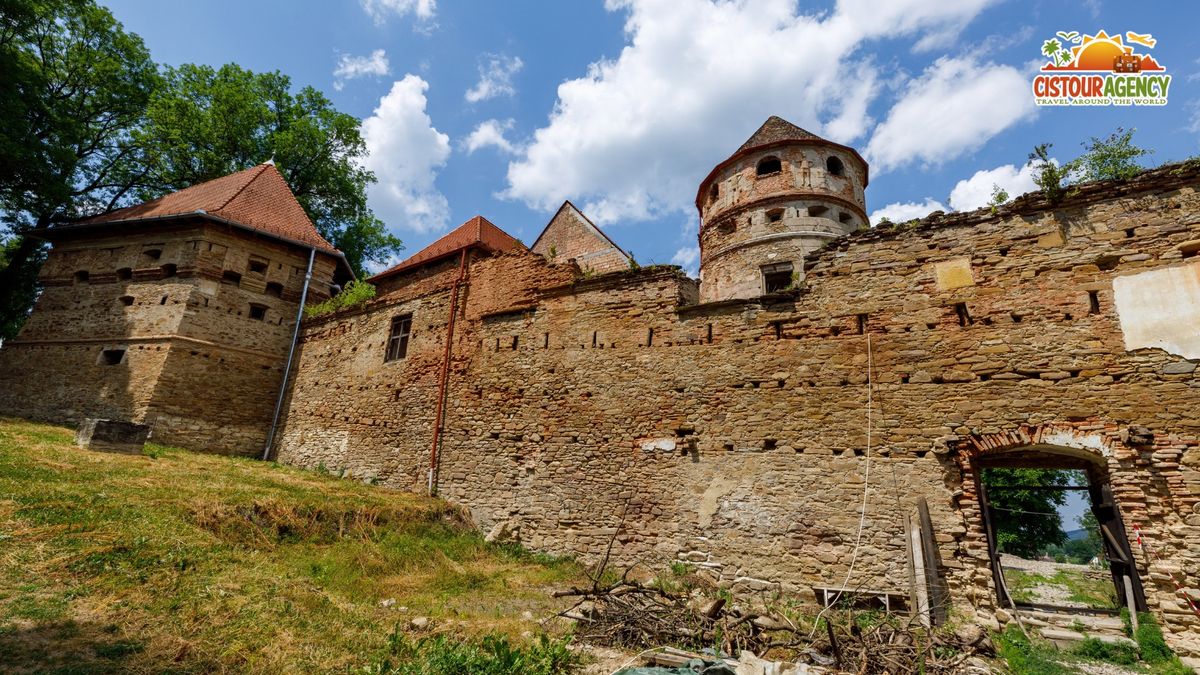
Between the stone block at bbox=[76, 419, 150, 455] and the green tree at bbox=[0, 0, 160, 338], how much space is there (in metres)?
10.8

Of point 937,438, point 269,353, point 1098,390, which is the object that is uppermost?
point 269,353

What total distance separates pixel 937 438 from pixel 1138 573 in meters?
2.47

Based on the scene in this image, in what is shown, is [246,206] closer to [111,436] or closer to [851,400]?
[111,436]

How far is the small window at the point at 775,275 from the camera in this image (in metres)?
15.3

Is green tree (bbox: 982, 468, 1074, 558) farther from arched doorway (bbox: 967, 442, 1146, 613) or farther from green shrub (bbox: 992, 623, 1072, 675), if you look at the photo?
green shrub (bbox: 992, 623, 1072, 675)

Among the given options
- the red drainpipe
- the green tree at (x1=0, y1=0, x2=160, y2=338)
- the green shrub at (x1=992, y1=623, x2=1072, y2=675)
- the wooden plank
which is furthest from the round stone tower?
the green tree at (x1=0, y1=0, x2=160, y2=338)

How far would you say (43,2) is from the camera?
1792 cm

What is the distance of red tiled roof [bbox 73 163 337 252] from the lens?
55.5 feet

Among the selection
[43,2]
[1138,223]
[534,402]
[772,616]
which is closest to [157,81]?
[43,2]

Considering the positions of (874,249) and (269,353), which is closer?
(874,249)

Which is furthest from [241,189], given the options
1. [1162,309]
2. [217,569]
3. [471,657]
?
[1162,309]

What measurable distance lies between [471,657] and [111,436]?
437 inches

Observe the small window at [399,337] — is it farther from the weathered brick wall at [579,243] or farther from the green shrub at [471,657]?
the green shrub at [471,657]

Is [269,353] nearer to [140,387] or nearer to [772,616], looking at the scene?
[140,387]
